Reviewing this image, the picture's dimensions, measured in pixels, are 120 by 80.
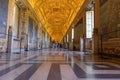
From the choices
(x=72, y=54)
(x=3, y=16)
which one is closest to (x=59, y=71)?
(x=72, y=54)

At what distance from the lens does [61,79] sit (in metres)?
3.19

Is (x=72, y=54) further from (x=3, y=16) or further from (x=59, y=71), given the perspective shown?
(x=59, y=71)

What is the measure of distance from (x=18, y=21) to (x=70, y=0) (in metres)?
11.8

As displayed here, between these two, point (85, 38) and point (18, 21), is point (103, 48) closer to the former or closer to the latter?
point (85, 38)

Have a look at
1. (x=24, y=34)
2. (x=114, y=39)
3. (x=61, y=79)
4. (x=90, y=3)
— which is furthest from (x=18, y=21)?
(x=61, y=79)

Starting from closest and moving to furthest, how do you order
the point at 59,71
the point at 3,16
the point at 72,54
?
1. the point at 59,71
2. the point at 3,16
3. the point at 72,54

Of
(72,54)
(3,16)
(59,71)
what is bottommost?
(72,54)

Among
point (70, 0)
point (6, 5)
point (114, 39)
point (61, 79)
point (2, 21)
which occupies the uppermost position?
point (70, 0)

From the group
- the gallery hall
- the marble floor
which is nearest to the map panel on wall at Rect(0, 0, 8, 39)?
the gallery hall

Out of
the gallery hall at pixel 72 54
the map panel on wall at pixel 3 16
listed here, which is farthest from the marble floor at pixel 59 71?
the map panel on wall at pixel 3 16

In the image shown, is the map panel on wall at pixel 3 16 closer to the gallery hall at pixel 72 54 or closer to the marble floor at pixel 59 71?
the gallery hall at pixel 72 54

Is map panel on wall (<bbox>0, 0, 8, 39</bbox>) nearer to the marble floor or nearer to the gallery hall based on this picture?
the gallery hall

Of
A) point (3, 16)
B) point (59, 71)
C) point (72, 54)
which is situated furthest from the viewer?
point (72, 54)

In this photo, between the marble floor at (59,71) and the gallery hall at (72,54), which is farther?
the gallery hall at (72,54)
